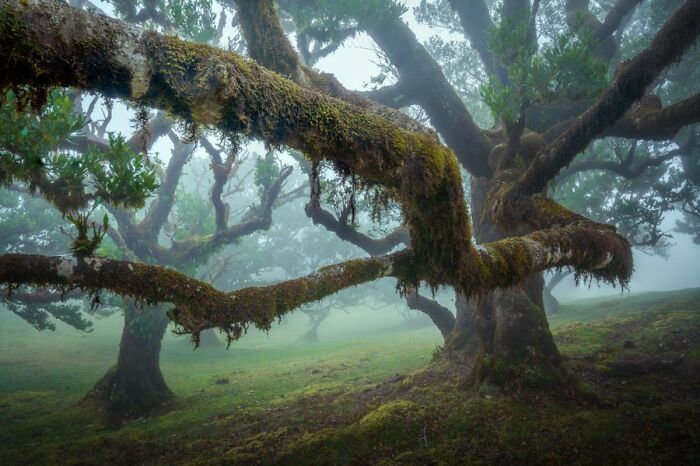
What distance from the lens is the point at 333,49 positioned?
14.1 m

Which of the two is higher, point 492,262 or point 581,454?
point 492,262

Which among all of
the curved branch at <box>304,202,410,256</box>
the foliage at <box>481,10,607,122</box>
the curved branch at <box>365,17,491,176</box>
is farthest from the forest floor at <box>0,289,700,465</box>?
the curved branch at <box>365,17,491,176</box>

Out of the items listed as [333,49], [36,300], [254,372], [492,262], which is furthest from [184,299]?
[254,372]

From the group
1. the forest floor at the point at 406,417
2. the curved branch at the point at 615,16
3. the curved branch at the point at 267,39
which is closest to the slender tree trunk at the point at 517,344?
the forest floor at the point at 406,417

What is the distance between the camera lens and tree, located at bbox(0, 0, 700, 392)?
2.58 metres

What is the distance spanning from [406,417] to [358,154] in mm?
6193

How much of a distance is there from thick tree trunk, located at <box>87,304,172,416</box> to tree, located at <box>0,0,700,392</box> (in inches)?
373

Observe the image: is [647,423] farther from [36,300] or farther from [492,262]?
[36,300]

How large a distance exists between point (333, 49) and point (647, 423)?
47.0ft

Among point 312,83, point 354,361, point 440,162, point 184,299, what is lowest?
point 354,361

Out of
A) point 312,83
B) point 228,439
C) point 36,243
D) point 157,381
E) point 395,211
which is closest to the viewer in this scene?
point 228,439

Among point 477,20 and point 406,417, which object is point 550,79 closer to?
point 477,20

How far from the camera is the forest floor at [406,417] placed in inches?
241

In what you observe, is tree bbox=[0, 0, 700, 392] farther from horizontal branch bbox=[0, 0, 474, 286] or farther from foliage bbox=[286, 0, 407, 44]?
foliage bbox=[286, 0, 407, 44]
